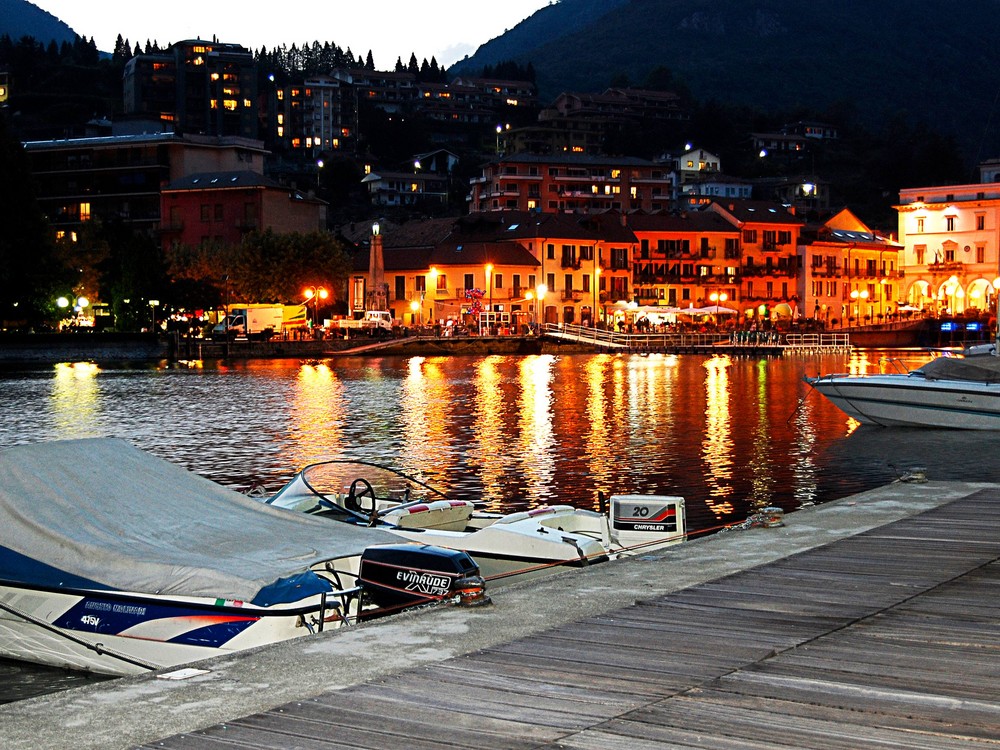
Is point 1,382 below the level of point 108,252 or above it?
below

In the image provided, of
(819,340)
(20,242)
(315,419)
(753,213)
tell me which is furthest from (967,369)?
(753,213)

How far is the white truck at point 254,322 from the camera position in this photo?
9256 centimetres

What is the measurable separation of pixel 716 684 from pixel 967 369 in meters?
31.9

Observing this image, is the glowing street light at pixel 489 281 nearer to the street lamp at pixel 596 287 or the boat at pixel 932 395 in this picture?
the street lamp at pixel 596 287

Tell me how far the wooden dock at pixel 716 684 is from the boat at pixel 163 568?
2.12 m

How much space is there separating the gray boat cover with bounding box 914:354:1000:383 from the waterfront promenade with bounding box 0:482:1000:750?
86.3 feet

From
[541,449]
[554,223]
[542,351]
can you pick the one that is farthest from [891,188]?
[541,449]

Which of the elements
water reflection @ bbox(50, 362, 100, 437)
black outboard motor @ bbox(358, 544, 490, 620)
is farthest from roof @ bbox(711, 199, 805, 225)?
black outboard motor @ bbox(358, 544, 490, 620)

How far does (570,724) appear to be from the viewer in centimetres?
723

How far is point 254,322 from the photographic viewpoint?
93062 millimetres

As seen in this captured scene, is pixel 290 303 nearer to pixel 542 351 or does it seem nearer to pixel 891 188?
pixel 542 351

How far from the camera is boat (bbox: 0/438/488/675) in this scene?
1152 cm

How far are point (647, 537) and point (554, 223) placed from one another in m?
96.8

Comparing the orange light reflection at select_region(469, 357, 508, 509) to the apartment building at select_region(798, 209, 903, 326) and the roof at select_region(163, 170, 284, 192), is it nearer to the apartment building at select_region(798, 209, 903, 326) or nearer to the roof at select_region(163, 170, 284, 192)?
the roof at select_region(163, 170, 284, 192)
